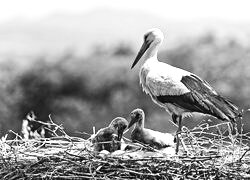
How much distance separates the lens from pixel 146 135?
5461 mm

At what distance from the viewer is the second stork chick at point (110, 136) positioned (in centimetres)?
526

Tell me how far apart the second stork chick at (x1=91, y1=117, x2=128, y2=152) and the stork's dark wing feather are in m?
0.58

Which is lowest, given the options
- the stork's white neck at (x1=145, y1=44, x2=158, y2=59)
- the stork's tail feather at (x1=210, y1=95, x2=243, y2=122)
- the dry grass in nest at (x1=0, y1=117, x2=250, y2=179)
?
the dry grass in nest at (x1=0, y1=117, x2=250, y2=179)

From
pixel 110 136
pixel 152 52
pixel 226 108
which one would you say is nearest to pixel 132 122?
pixel 110 136

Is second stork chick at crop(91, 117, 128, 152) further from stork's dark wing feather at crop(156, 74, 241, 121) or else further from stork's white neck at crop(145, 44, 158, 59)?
stork's white neck at crop(145, 44, 158, 59)

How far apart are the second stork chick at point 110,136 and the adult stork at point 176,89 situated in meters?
0.58

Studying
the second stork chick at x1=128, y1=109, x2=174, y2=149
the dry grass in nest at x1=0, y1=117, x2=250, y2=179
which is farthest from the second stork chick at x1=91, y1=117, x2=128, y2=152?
the dry grass in nest at x1=0, y1=117, x2=250, y2=179

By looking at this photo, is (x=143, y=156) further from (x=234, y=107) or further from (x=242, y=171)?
(x=234, y=107)

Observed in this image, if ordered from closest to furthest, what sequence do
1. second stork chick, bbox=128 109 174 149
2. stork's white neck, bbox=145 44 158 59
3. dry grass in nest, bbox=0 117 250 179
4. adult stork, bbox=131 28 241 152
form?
1. dry grass in nest, bbox=0 117 250 179
2. second stork chick, bbox=128 109 174 149
3. adult stork, bbox=131 28 241 152
4. stork's white neck, bbox=145 44 158 59

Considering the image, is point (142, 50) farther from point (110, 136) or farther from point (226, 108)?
point (110, 136)

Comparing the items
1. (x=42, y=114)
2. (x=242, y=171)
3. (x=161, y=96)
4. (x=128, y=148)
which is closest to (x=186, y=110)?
(x=161, y=96)

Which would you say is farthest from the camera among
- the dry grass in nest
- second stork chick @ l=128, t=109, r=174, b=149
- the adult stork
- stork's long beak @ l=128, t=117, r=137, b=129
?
the adult stork

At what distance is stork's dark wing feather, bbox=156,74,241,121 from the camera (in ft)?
18.5

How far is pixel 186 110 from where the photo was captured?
234 inches
